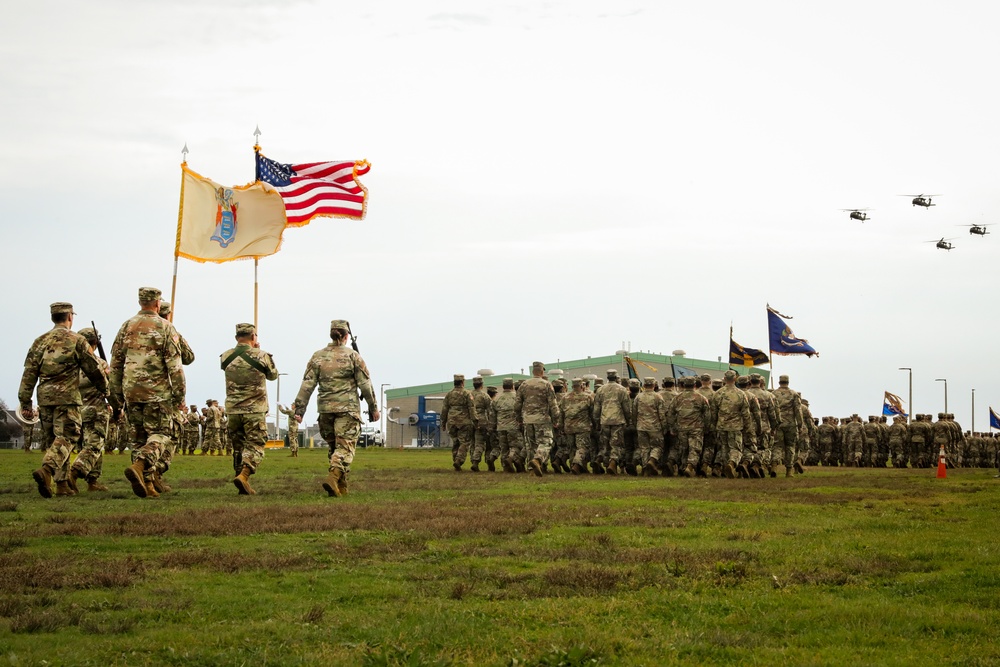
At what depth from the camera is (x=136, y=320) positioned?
16516 millimetres

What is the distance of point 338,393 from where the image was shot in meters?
17.9

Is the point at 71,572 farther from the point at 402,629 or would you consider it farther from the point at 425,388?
the point at 425,388

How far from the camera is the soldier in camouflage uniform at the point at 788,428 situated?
29516 millimetres

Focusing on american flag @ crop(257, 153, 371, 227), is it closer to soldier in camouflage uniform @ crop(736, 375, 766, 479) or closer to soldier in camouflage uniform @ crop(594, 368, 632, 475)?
soldier in camouflage uniform @ crop(594, 368, 632, 475)

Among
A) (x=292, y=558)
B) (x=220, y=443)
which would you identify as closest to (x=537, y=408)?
(x=292, y=558)

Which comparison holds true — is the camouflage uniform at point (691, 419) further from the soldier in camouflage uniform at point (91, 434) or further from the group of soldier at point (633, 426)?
the soldier in camouflage uniform at point (91, 434)

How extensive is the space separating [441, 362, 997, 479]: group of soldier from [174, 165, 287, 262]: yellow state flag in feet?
19.9

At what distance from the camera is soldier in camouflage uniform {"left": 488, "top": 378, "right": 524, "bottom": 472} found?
28.0m

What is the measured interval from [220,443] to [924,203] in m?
56.2

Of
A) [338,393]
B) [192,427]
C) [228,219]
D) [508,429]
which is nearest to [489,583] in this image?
[338,393]

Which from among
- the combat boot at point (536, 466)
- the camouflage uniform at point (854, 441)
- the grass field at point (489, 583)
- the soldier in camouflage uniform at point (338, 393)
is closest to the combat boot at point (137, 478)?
the grass field at point (489, 583)

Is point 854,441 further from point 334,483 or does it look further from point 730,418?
point 334,483

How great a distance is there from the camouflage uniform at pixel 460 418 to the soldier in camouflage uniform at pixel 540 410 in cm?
203

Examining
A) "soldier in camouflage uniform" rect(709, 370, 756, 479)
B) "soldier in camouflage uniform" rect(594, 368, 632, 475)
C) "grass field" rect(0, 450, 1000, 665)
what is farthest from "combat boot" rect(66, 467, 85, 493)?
"soldier in camouflage uniform" rect(709, 370, 756, 479)
